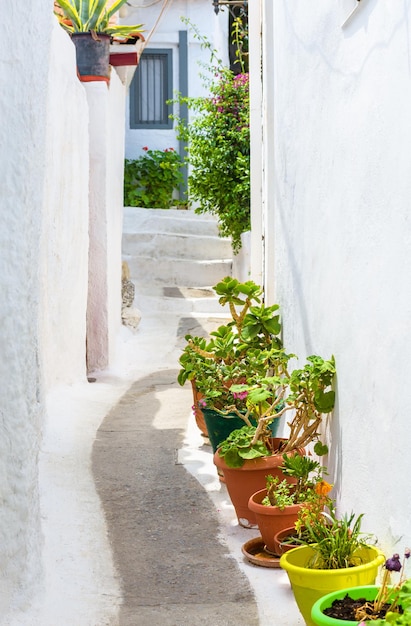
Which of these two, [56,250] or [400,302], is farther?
[56,250]

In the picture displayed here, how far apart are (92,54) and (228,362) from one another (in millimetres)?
4617

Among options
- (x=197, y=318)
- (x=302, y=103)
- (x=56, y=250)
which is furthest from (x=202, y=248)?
(x=302, y=103)

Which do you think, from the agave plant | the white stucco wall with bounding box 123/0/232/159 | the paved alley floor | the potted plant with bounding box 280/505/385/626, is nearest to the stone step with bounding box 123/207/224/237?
the white stucco wall with bounding box 123/0/232/159

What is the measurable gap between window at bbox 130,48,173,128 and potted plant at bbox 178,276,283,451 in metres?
11.4

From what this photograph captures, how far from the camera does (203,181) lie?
41.9ft

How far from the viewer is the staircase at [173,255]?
14776mm

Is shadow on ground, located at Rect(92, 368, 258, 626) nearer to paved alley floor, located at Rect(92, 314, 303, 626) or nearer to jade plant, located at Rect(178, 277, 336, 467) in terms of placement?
paved alley floor, located at Rect(92, 314, 303, 626)

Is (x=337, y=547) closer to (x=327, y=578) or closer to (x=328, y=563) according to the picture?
(x=328, y=563)

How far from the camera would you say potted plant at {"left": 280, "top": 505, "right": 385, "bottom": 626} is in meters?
3.72

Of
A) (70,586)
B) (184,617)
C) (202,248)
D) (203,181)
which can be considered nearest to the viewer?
(184,617)

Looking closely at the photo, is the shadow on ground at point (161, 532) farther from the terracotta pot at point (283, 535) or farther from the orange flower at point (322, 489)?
the orange flower at point (322, 489)

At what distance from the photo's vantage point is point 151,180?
17078 millimetres

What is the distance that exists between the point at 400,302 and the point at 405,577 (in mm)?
1003

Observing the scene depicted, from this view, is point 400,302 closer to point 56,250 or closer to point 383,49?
point 383,49
